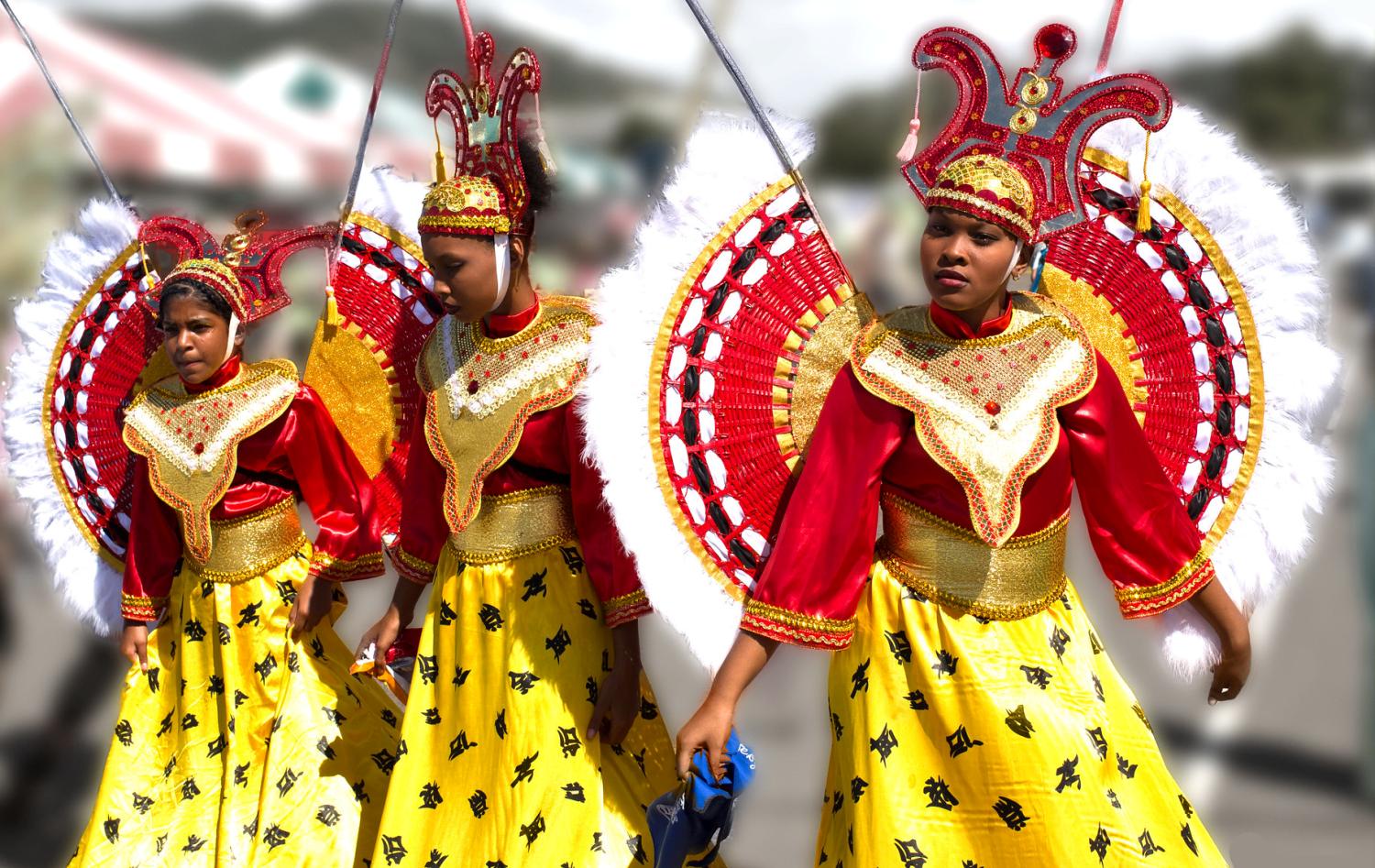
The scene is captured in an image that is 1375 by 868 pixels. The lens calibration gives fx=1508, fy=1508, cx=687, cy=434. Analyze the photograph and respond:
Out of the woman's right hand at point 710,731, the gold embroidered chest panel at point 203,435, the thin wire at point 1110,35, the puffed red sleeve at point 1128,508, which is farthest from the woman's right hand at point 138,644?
the thin wire at point 1110,35

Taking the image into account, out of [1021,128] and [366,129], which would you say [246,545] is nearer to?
[366,129]

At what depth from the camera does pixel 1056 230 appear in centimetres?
281

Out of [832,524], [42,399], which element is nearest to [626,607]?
[832,524]

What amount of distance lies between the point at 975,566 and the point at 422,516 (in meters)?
1.50

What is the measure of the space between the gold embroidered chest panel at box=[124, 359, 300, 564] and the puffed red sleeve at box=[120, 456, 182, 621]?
15 centimetres

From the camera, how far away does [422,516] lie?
3699mm

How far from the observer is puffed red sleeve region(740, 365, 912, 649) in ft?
9.02

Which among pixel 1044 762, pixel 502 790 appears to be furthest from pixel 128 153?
pixel 1044 762

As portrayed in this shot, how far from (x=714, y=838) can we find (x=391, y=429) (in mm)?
1440

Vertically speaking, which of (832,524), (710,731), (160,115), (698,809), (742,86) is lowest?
(698,809)

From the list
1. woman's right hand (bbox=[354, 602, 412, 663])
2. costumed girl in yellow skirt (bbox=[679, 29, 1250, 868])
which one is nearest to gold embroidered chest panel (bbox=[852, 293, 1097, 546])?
costumed girl in yellow skirt (bbox=[679, 29, 1250, 868])

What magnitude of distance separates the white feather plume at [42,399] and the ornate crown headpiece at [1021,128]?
259 centimetres

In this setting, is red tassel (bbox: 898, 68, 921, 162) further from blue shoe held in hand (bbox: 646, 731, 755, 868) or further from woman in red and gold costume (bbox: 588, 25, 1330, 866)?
blue shoe held in hand (bbox: 646, 731, 755, 868)

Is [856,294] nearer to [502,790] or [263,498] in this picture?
[502,790]
